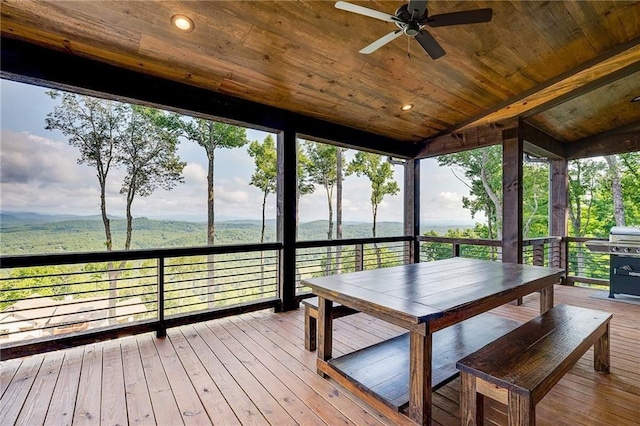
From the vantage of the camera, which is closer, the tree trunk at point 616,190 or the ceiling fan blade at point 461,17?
the ceiling fan blade at point 461,17

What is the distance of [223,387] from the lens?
7.25 ft

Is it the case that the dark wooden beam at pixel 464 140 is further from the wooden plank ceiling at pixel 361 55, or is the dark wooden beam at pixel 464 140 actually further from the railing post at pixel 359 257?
the railing post at pixel 359 257

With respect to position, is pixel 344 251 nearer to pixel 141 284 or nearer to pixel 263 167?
pixel 263 167

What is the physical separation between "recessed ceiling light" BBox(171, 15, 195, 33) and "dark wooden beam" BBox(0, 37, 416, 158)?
799 mm

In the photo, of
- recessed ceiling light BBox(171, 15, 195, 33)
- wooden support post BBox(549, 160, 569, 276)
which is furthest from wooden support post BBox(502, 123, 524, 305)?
recessed ceiling light BBox(171, 15, 195, 33)

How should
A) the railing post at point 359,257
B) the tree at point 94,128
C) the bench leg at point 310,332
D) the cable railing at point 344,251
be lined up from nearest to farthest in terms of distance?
the bench leg at point 310,332
the cable railing at point 344,251
the tree at point 94,128
the railing post at point 359,257

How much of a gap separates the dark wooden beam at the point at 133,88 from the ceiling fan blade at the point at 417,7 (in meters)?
2.22

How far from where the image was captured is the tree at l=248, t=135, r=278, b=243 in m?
6.52

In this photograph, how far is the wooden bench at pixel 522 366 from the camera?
144 cm

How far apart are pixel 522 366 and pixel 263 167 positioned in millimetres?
5750

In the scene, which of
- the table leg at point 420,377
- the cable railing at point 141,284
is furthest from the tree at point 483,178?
the table leg at point 420,377

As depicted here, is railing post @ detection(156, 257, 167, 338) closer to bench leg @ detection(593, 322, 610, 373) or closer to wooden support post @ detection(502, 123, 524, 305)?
bench leg @ detection(593, 322, 610, 373)

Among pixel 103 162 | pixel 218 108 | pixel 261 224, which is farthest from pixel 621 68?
pixel 103 162

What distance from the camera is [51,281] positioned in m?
4.55
